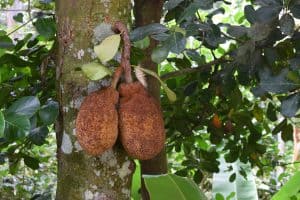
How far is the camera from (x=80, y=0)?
894 mm

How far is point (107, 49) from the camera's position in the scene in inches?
31.4

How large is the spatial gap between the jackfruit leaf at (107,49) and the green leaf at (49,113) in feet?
0.68

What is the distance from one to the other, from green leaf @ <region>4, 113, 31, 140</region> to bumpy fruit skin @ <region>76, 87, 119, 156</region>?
0.49 feet

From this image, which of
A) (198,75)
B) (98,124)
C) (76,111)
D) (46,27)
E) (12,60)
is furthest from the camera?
(198,75)

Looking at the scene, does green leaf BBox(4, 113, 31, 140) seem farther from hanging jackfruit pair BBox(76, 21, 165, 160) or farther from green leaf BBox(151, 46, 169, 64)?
green leaf BBox(151, 46, 169, 64)

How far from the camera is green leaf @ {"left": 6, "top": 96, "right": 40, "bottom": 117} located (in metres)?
0.94

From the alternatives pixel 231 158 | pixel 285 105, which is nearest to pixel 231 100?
pixel 231 158

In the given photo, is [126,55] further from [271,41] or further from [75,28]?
[271,41]

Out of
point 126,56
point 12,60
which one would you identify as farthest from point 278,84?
Result: point 12,60

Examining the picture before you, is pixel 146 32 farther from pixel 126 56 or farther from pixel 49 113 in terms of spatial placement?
pixel 49 113

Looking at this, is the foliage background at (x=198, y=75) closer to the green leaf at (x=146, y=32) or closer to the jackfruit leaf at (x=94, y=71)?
the green leaf at (x=146, y=32)

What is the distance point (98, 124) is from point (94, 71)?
0.09m

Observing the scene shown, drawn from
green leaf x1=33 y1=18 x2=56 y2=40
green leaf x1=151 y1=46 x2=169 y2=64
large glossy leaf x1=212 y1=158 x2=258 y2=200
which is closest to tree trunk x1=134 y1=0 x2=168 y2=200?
green leaf x1=33 y1=18 x2=56 y2=40

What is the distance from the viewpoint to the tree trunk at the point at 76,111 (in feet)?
2.82
